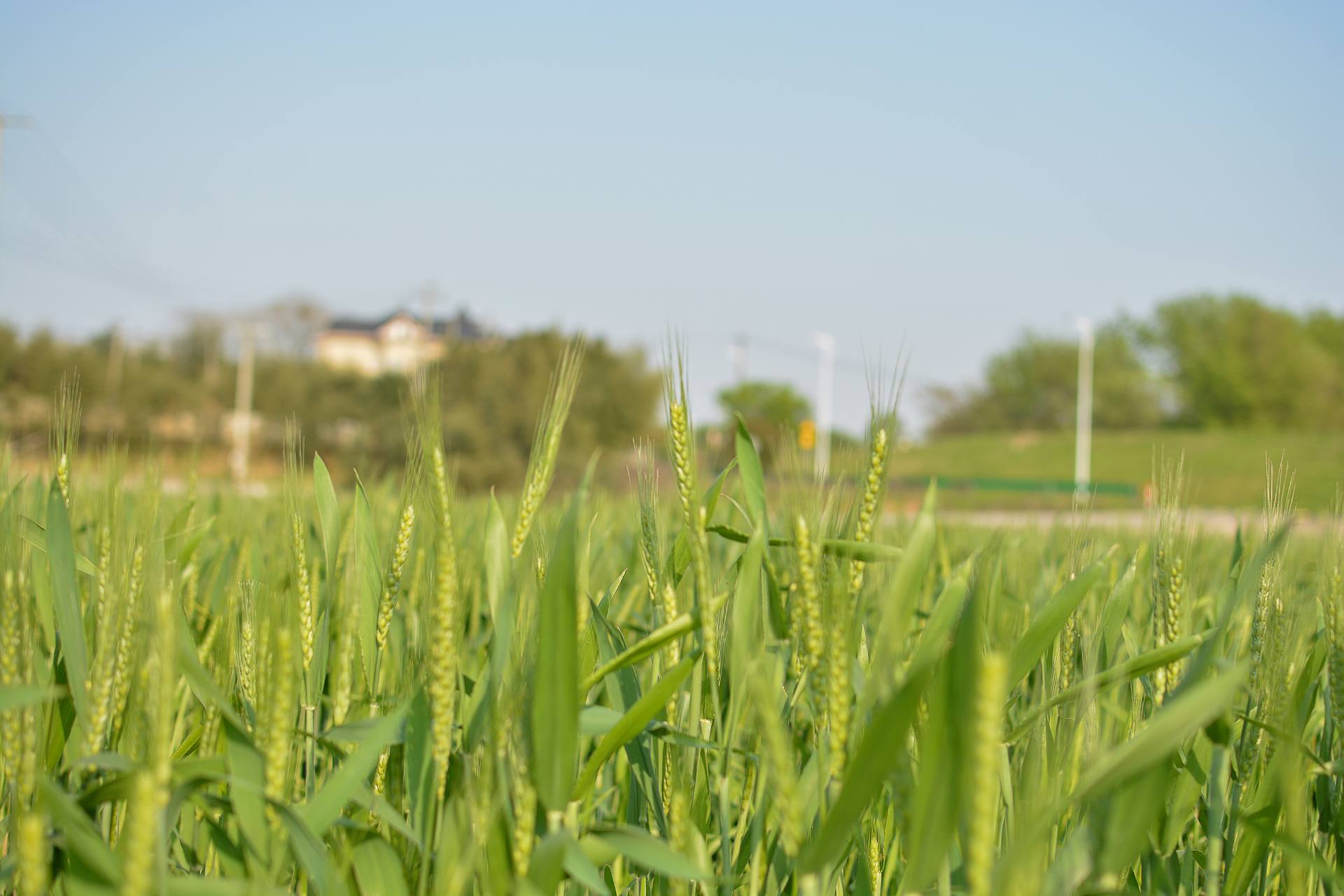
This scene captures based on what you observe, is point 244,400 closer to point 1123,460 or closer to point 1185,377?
point 1123,460

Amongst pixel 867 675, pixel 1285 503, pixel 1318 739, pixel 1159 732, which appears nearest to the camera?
pixel 1159 732

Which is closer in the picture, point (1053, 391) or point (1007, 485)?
point (1007, 485)

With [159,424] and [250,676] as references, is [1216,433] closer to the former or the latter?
[159,424]

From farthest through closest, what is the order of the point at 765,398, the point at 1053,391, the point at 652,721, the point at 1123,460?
the point at 765,398, the point at 1053,391, the point at 1123,460, the point at 652,721

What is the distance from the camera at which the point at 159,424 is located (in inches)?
1116

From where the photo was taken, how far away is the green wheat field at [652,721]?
0.72 m

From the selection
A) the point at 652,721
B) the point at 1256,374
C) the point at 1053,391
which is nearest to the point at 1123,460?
the point at 1256,374

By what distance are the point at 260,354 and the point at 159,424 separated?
12.2 m

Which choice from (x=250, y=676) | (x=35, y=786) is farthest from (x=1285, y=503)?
(x=35, y=786)

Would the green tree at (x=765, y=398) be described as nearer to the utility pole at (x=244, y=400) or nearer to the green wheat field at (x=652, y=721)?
the utility pole at (x=244, y=400)

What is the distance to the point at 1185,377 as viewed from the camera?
178 ft

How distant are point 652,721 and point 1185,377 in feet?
197

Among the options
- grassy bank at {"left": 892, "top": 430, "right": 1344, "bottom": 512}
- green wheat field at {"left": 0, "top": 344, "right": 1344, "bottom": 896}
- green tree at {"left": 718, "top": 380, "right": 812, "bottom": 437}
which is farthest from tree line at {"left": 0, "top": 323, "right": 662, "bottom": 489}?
green tree at {"left": 718, "top": 380, "right": 812, "bottom": 437}

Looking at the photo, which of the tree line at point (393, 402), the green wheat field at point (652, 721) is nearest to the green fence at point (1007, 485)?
the tree line at point (393, 402)
